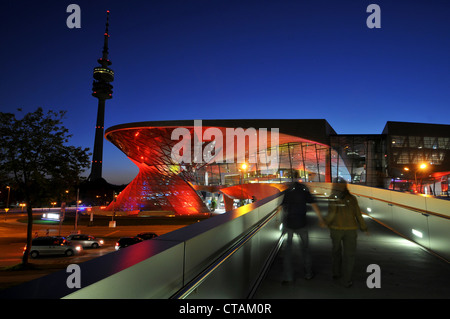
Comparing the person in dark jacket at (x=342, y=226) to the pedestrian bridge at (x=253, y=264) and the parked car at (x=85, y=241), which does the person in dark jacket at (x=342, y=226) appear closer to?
the pedestrian bridge at (x=253, y=264)

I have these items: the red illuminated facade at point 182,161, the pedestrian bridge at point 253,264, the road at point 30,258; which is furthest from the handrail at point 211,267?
the red illuminated facade at point 182,161

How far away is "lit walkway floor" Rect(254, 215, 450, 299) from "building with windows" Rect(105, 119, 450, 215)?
2844 centimetres

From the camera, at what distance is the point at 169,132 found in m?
40.8

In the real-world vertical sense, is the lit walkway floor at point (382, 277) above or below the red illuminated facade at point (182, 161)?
below

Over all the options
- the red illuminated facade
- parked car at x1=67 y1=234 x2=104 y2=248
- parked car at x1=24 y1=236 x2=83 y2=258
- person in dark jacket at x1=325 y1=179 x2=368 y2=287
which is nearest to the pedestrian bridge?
person in dark jacket at x1=325 y1=179 x2=368 y2=287

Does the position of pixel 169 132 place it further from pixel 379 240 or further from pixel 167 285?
pixel 167 285

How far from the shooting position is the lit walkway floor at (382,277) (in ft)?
11.7

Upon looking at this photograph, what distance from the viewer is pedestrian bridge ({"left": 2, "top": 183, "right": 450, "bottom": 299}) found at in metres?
1.40

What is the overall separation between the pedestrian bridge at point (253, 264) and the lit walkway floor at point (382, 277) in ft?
0.04

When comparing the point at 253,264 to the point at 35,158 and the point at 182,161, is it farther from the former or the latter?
the point at 182,161

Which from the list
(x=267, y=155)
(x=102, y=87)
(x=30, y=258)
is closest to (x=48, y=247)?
(x=30, y=258)

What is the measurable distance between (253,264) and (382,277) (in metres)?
2.01

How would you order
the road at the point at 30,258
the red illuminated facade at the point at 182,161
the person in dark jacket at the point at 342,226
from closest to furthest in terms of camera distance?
the person in dark jacket at the point at 342,226 → the road at the point at 30,258 → the red illuminated facade at the point at 182,161

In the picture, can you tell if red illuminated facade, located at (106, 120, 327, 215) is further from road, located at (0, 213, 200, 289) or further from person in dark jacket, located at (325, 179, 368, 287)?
person in dark jacket, located at (325, 179, 368, 287)
